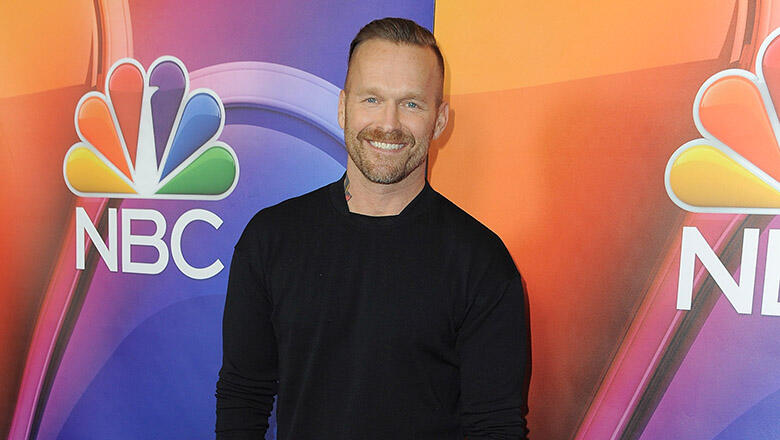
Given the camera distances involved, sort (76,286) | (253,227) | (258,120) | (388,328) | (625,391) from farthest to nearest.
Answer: (76,286), (258,120), (625,391), (253,227), (388,328)

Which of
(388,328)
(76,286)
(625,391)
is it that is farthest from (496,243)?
(76,286)

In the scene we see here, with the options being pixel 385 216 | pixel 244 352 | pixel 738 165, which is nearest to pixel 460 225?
pixel 385 216

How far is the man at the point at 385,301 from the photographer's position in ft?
4.16

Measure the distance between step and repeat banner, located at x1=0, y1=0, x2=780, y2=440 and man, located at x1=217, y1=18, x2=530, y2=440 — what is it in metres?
0.34

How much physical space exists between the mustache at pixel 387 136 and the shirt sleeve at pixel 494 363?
1.15ft

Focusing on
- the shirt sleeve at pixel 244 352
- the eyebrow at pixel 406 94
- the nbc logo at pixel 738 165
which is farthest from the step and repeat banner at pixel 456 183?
the shirt sleeve at pixel 244 352

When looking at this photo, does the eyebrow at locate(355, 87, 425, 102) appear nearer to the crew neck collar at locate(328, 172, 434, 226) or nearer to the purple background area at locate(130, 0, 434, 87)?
the crew neck collar at locate(328, 172, 434, 226)

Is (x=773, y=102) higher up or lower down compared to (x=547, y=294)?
higher up

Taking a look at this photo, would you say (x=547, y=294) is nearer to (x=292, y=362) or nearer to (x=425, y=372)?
(x=425, y=372)

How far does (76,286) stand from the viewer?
2.04 meters

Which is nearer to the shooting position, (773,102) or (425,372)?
(425,372)

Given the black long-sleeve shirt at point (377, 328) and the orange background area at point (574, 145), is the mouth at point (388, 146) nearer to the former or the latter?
the black long-sleeve shirt at point (377, 328)

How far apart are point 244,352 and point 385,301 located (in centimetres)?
34

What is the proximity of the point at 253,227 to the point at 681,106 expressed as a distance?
40.9 inches
